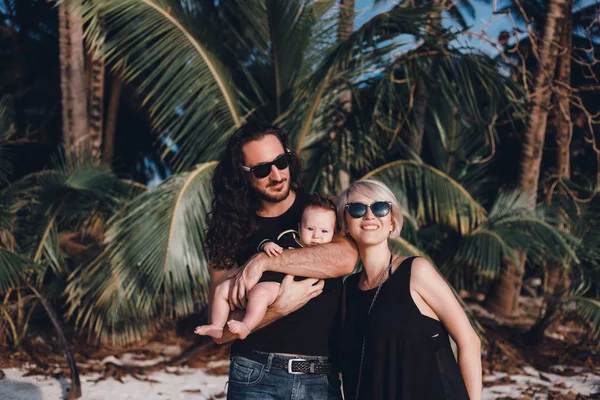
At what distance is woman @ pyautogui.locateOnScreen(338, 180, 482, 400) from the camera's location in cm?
199

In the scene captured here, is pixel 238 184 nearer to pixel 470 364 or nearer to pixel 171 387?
pixel 470 364

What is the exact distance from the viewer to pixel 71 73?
26.0ft

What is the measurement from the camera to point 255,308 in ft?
7.30

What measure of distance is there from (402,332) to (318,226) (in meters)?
0.56

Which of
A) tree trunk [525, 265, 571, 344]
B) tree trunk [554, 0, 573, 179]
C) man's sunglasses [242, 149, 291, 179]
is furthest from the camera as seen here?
tree trunk [554, 0, 573, 179]

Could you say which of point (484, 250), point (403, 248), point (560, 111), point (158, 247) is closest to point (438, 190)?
point (484, 250)

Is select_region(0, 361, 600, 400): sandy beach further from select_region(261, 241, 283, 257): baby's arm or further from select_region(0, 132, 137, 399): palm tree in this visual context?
select_region(261, 241, 283, 257): baby's arm

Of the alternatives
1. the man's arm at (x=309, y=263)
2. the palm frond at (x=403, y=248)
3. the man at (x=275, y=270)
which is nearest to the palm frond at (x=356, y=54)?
the palm frond at (x=403, y=248)

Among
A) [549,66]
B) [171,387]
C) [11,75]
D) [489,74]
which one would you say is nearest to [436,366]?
[489,74]

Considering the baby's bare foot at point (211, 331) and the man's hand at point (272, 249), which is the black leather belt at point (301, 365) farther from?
the man's hand at point (272, 249)

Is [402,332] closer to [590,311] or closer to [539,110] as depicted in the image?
[590,311]

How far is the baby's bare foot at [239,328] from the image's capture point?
2.20 m

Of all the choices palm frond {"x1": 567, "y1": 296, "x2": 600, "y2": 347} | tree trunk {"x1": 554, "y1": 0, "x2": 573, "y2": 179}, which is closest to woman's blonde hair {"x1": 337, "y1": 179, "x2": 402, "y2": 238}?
palm frond {"x1": 567, "y1": 296, "x2": 600, "y2": 347}

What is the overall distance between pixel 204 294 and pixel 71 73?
3579 millimetres
